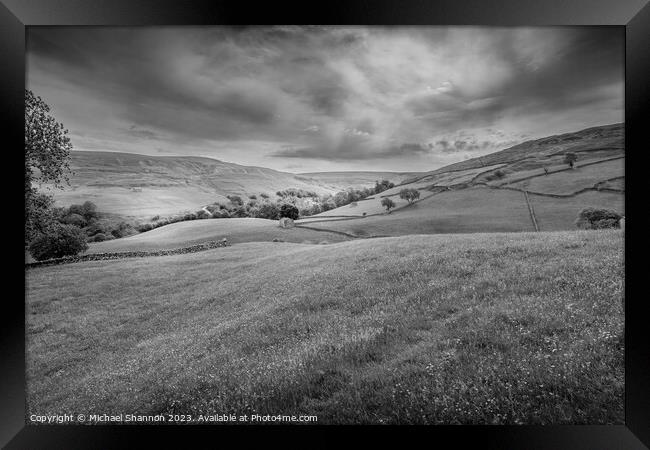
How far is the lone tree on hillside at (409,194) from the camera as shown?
27.5 ft

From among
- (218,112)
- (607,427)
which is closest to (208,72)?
(218,112)

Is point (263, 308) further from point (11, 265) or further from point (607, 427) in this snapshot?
point (607, 427)

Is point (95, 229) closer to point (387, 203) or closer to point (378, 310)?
point (378, 310)

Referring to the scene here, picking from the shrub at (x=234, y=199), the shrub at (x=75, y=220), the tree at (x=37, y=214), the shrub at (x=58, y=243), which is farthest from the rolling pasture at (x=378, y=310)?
the tree at (x=37, y=214)

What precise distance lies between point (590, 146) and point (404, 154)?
14.5 ft

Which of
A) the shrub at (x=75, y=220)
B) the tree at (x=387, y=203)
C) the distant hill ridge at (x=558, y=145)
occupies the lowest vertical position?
the shrub at (x=75, y=220)

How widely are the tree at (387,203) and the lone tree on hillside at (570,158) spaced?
4.42 metres

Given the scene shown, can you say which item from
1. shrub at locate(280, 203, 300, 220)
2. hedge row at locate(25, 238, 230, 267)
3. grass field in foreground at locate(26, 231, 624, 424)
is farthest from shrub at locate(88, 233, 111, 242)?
shrub at locate(280, 203, 300, 220)

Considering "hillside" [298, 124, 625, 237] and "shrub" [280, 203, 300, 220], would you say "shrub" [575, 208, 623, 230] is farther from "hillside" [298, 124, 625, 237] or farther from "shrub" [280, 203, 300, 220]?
"shrub" [280, 203, 300, 220]

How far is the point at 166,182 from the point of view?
8258 millimetres

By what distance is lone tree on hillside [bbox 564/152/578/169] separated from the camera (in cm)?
759

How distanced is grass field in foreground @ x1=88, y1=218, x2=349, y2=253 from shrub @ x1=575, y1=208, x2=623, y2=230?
5912mm

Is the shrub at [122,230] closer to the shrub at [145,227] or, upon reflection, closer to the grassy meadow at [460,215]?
the shrub at [145,227]

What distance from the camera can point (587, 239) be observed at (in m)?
7.18
